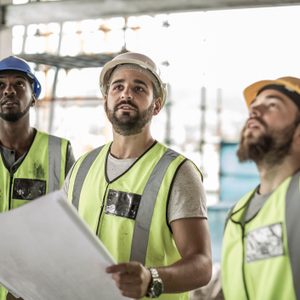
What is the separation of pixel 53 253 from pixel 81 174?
784 mm

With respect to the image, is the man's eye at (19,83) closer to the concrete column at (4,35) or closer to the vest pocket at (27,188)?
the vest pocket at (27,188)

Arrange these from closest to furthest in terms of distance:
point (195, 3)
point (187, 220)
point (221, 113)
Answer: point (187, 220) → point (195, 3) → point (221, 113)

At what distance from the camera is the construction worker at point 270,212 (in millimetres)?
1594

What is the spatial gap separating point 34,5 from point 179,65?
3988 mm

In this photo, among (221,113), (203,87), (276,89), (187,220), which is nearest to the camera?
(276,89)

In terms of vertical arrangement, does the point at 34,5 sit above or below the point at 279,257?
above

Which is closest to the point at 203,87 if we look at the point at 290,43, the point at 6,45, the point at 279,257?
the point at 290,43

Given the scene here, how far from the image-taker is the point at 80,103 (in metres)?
9.32

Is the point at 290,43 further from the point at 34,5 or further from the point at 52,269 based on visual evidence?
the point at 52,269

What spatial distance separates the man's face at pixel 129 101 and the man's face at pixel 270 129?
28.6 inches

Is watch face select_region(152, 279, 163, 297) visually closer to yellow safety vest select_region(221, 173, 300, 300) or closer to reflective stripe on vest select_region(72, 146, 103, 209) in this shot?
yellow safety vest select_region(221, 173, 300, 300)

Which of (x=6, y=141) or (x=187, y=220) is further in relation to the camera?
(x=6, y=141)

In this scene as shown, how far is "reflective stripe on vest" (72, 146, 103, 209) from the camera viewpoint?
243 centimetres

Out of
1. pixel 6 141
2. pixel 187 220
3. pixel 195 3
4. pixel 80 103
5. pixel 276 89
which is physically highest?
pixel 80 103
